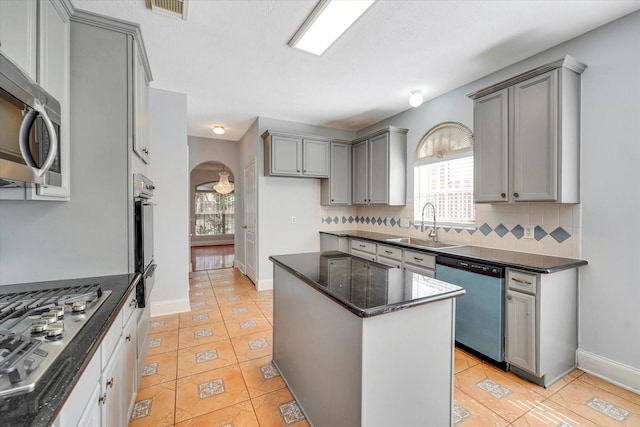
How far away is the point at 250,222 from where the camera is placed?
4984 mm

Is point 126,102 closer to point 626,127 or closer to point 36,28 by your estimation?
point 36,28

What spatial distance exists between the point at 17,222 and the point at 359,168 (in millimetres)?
3963

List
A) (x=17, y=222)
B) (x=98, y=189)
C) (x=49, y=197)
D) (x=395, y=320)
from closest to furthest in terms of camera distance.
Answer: (x=395, y=320) → (x=49, y=197) → (x=17, y=222) → (x=98, y=189)

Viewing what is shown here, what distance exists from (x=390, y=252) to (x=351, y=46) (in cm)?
224

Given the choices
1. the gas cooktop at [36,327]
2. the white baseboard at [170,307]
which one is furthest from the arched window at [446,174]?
the gas cooktop at [36,327]

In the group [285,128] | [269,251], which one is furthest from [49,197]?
[285,128]

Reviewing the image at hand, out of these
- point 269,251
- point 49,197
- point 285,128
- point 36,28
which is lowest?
point 269,251

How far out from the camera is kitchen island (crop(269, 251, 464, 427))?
126 cm

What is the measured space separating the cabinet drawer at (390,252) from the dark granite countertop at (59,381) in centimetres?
268

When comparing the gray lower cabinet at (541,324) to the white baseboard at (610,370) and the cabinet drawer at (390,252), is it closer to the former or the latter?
the white baseboard at (610,370)

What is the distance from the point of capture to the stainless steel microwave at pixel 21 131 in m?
1.03

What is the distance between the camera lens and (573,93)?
224 centimetres

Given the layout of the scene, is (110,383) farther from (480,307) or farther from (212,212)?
(212,212)

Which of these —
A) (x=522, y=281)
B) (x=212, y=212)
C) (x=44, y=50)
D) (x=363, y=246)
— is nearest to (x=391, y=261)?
(x=363, y=246)
